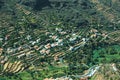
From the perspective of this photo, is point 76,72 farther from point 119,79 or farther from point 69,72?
point 119,79

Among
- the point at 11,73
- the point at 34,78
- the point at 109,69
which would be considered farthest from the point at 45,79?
the point at 109,69

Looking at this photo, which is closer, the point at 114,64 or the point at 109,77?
the point at 109,77

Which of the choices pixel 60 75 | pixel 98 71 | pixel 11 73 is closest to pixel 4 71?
pixel 11 73

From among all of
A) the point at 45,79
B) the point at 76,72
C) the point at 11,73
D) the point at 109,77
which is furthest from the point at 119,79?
the point at 11,73

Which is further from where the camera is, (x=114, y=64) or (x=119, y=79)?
(x=114, y=64)

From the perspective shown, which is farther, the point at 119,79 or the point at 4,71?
the point at 4,71

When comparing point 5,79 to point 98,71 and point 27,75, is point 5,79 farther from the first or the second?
point 98,71

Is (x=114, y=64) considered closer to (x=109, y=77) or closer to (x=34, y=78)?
(x=109, y=77)
